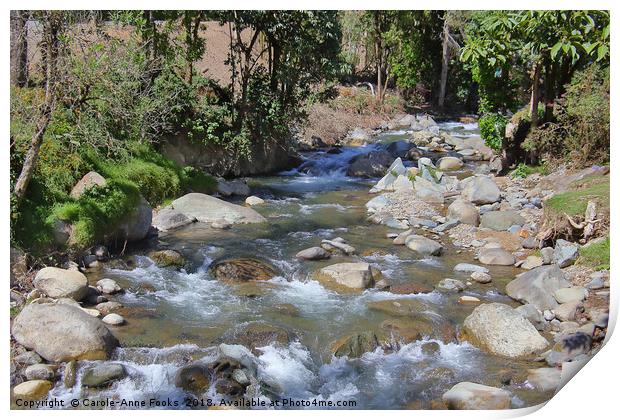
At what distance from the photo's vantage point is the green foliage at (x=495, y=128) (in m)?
15.3

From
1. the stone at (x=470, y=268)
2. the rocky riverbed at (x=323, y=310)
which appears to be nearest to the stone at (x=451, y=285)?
the rocky riverbed at (x=323, y=310)

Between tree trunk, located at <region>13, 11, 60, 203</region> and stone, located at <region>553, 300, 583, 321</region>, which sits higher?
tree trunk, located at <region>13, 11, 60, 203</region>

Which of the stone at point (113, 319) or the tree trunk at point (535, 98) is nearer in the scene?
the stone at point (113, 319)

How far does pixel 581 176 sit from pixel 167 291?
7.53 metres

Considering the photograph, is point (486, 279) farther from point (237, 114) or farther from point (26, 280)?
point (237, 114)

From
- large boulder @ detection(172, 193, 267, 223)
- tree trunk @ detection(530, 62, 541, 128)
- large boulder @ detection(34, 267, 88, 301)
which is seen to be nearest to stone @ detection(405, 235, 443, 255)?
large boulder @ detection(172, 193, 267, 223)

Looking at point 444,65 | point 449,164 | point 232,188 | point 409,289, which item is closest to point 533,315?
point 409,289

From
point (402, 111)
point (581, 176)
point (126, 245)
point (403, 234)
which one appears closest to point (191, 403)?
point (126, 245)

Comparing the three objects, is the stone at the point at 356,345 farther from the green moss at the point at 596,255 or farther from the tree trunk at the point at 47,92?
the tree trunk at the point at 47,92

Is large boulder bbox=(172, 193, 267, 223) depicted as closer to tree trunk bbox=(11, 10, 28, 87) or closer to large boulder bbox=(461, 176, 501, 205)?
large boulder bbox=(461, 176, 501, 205)

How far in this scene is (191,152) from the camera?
14.3 m

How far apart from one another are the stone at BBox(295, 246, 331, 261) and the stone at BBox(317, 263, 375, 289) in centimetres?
68

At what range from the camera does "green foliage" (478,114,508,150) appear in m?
15.3

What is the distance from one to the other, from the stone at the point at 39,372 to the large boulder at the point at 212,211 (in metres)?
5.80
